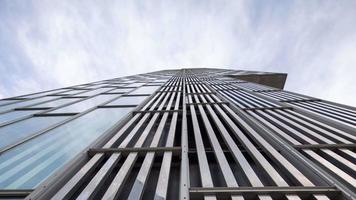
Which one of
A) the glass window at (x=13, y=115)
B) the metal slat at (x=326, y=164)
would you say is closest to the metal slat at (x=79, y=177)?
the metal slat at (x=326, y=164)

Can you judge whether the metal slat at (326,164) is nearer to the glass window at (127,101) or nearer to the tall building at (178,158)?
the tall building at (178,158)

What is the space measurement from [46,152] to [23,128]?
163 centimetres

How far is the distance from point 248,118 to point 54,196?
149 inches

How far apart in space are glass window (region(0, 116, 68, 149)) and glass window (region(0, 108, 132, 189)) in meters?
0.39

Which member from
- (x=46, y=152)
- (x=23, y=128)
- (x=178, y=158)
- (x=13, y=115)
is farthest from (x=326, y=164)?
A: (x=13, y=115)

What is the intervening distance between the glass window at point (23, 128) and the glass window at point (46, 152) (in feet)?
1.27

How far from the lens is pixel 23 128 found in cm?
391

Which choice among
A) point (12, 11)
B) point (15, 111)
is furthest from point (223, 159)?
point (12, 11)

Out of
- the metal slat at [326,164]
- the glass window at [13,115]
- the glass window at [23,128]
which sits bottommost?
the metal slat at [326,164]

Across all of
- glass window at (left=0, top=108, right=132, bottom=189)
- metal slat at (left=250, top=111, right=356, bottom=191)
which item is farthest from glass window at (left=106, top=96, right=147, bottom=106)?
metal slat at (left=250, top=111, right=356, bottom=191)

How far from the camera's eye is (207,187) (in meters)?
1.91

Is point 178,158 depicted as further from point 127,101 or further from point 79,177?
point 127,101

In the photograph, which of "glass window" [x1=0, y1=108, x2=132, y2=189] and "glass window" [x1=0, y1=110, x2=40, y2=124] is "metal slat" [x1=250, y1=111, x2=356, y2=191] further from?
"glass window" [x1=0, y1=110, x2=40, y2=124]

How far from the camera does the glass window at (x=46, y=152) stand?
7.69ft
